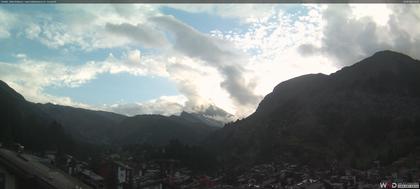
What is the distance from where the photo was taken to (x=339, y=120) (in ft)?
458

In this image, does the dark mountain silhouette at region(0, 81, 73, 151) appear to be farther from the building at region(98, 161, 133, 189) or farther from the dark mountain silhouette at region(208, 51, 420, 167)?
the dark mountain silhouette at region(208, 51, 420, 167)

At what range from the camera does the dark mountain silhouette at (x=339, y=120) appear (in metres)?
110

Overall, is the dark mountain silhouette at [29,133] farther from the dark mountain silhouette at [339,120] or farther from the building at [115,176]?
the dark mountain silhouette at [339,120]

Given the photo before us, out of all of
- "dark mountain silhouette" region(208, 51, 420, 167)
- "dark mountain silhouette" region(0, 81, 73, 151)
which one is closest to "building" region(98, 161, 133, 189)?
"dark mountain silhouette" region(0, 81, 73, 151)

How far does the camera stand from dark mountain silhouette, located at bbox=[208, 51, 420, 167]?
110438mm

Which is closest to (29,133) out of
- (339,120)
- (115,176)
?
(115,176)

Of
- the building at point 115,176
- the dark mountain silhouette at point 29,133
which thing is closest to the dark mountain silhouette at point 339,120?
the dark mountain silhouette at point 29,133

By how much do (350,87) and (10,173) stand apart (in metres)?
161

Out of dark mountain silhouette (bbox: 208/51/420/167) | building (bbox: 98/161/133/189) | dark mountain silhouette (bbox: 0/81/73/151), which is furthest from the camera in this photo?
dark mountain silhouette (bbox: 208/51/420/167)

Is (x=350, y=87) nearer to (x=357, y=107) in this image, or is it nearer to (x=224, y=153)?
(x=357, y=107)

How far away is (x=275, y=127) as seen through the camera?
150 m

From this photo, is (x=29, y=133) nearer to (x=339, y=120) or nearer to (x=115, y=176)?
(x=115, y=176)

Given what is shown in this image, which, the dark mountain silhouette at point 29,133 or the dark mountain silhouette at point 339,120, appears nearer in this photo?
the dark mountain silhouette at point 29,133

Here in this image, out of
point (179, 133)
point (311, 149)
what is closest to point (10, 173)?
point (311, 149)
